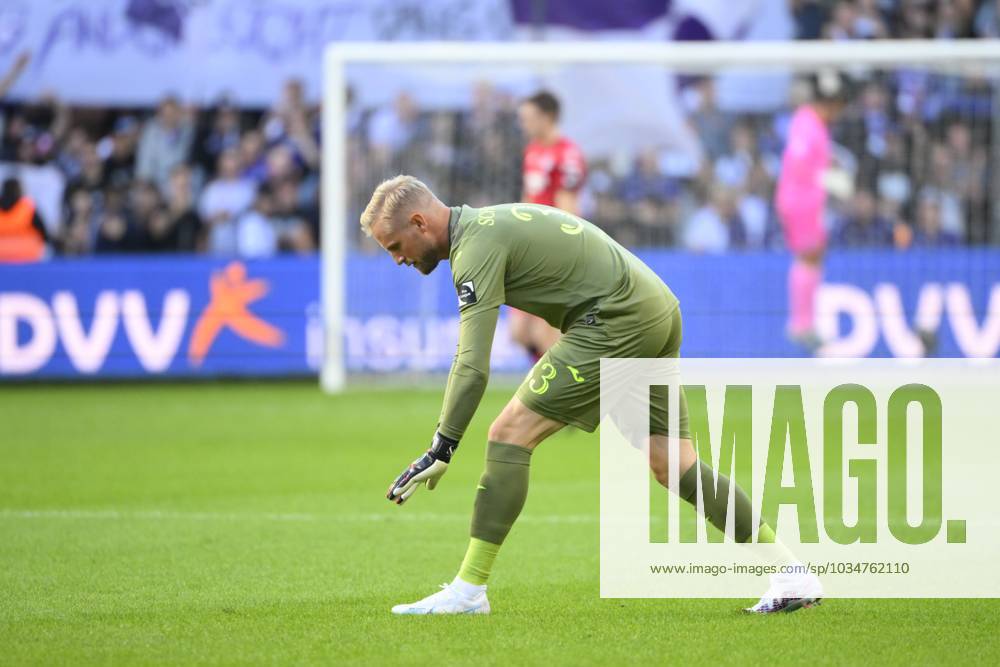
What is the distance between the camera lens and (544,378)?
611 centimetres

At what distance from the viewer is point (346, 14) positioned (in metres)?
20.3

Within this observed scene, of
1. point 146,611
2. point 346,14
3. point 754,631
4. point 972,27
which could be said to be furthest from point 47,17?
point 754,631

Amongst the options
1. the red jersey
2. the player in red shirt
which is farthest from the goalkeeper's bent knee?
the red jersey

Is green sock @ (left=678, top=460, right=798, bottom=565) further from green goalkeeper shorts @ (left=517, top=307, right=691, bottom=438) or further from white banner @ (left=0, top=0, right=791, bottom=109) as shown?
white banner @ (left=0, top=0, right=791, bottom=109)

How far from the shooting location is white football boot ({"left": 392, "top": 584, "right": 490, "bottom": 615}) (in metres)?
6.21

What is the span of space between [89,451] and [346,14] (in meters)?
9.58

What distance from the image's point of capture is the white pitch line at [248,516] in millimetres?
9094

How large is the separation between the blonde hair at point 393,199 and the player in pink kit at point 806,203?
1081 cm

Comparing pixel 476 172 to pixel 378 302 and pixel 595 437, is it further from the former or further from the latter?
pixel 595 437

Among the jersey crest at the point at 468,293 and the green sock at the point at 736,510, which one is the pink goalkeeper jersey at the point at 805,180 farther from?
the jersey crest at the point at 468,293

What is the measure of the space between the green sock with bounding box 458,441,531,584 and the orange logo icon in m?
12.0

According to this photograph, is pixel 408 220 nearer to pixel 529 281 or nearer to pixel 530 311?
pixel 529 281

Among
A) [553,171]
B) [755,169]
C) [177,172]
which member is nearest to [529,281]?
[553,171]

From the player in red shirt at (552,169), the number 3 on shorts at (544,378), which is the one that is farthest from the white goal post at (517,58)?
the number 3 on shorts at (544,378)
